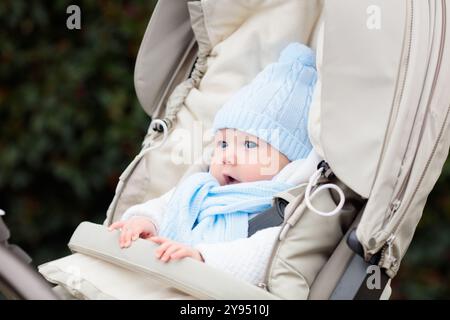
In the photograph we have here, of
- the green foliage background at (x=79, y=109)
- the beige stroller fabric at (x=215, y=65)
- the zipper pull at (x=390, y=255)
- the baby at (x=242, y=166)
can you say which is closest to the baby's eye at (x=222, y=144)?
the baby at (x=242, y=166)

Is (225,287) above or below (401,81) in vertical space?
below

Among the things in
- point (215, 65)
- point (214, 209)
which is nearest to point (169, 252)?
point (214, 209)

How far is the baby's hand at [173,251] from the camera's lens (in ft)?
6.31

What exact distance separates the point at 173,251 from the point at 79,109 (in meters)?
1.71

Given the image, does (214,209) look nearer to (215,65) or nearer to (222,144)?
(222,144)

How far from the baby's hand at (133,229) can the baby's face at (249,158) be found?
197 mm

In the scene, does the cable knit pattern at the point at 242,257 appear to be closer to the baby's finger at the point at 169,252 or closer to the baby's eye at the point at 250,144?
the baby's finger at the point at 169,252

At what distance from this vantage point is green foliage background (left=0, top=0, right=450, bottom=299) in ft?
11.6

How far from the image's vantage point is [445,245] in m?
3.49

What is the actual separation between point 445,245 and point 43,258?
53.4 inches
